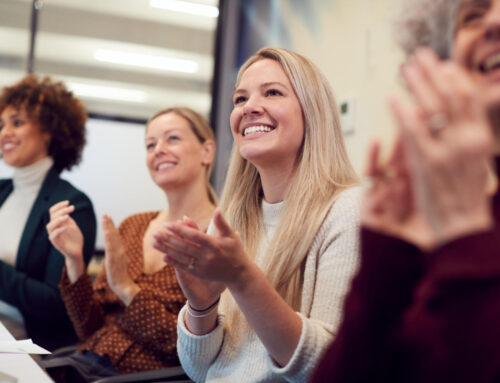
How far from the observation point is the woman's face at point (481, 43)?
0.52 metres

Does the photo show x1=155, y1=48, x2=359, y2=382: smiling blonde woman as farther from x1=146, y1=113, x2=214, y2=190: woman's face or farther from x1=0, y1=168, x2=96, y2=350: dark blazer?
x1=0, y1=168, x2=96, y2=350: dark blazer

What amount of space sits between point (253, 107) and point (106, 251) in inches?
29.8

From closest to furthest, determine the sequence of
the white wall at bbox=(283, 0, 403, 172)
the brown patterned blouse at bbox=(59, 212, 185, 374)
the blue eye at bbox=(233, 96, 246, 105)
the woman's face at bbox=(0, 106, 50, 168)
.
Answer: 1. the blue eye at bbox=(233, 96, 246, 105)
2. the brown patterned blouse at bbox=(59, 212, 185, 374)
3. the white wall at bbox=(283, 0, 403, 172)
4. the woman's face at bbox=(0, 106, 50, 168)

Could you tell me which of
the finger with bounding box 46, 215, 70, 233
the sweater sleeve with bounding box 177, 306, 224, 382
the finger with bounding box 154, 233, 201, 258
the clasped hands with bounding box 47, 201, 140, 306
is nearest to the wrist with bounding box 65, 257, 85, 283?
the clasped hands with bounding box 47, 201, 140, 306

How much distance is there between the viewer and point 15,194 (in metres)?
2.21

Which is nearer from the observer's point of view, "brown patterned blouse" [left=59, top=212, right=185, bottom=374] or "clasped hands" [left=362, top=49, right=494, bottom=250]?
"clasped hands" [left=362, top=49, right=494, bottom=250]

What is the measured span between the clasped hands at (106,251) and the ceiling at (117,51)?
135 cm

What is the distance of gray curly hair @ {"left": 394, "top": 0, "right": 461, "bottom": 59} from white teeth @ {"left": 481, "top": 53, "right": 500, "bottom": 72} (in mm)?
86

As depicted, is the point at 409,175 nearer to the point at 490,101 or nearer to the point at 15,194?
the point at 490,101

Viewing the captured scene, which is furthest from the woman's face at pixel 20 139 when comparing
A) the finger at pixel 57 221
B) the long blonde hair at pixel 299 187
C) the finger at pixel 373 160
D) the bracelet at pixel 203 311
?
the finger at pixel 373 160

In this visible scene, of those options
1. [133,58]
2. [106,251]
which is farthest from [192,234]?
[133,58]

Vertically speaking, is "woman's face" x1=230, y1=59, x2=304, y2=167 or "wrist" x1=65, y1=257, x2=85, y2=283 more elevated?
"woman's face" x1=230, y1=59, x2=304, y2=167

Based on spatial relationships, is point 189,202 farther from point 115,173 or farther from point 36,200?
point 115,173

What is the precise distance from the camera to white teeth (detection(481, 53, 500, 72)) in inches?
21.4
